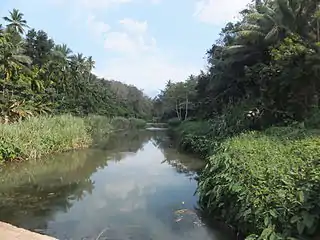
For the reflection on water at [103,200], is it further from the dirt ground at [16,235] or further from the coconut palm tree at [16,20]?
the coconut palm tree at [16,20]

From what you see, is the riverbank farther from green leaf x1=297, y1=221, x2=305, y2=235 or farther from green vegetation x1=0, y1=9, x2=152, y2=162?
green vegetation x1=0, y1=9, x2=152, y2=162

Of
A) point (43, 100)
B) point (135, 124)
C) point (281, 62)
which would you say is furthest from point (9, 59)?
point (135, 124)

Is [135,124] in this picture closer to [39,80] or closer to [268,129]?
[39,80]

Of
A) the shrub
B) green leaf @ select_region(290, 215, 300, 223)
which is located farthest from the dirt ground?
the shrub

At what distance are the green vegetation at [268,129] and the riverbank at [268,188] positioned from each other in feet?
0.05

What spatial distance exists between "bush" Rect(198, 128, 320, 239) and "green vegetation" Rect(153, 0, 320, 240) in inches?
0.6

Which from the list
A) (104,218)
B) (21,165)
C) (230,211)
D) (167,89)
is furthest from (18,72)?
(167,89)

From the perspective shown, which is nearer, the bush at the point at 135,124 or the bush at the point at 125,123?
the bush at the point at 125,123

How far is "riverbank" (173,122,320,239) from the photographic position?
5648 millimetres

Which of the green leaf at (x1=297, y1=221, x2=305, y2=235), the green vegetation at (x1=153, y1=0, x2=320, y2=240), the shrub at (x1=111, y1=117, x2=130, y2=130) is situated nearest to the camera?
the green leaf at (x1=297, y1=221, x2=305, y2=235)

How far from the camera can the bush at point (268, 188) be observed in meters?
5.65

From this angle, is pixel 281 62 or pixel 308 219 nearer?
pixel 308 219

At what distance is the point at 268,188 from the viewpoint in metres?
6.68

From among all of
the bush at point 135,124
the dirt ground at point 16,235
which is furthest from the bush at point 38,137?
the bush at point 135,124
